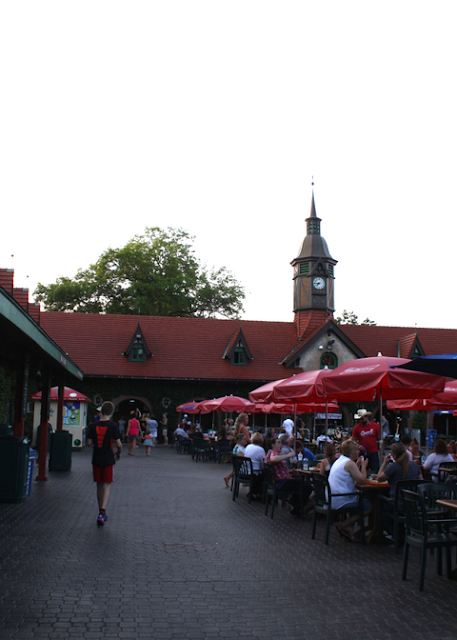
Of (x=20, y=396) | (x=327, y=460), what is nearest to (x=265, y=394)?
(x=327, y=460)

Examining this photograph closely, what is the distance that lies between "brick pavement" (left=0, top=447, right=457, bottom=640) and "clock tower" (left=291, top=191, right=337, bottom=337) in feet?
101

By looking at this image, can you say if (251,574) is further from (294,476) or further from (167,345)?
(167,345)

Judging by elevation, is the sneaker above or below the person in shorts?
below

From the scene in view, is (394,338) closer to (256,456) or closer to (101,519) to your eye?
(256,456)

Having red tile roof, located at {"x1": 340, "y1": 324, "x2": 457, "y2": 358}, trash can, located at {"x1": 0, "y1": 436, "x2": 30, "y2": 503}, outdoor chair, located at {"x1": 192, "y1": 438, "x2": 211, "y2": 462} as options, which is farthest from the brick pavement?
red tile roof, located at {"x1": 340, "y1": 324, "x2": 457, "y2": 358}

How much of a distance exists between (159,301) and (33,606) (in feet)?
139

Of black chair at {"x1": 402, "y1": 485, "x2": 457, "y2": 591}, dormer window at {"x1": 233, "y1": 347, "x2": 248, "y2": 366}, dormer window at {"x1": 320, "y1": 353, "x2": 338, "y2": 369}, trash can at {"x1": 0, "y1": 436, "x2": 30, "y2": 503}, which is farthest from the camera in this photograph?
dormer window at {"x1": 320, "y1": 353, "x2": 338, "y2": 369}

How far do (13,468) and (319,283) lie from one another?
33.1 m

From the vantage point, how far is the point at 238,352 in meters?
38.1

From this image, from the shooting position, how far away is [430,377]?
33.5 feet

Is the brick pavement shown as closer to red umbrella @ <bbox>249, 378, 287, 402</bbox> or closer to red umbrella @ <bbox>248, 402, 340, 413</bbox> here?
red umbrella @ <bbox>249, 378, 287, 402</bbox>

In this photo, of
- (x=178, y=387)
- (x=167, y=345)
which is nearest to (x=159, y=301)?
(x=167, y=345)

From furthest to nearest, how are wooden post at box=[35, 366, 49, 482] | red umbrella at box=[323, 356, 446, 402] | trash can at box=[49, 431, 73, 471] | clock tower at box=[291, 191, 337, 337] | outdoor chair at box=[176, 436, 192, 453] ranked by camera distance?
clock tower at box=[291, 191, 337, 337] < outdoor chair at box=[176, 436, 192, 453] < trash can at box=[49, 431, 73, 471] < wooden post at box=[35, 366, 49, 482] < red umbrella at box=[323, 356, 446, 402]

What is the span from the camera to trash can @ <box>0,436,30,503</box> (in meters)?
11.2
